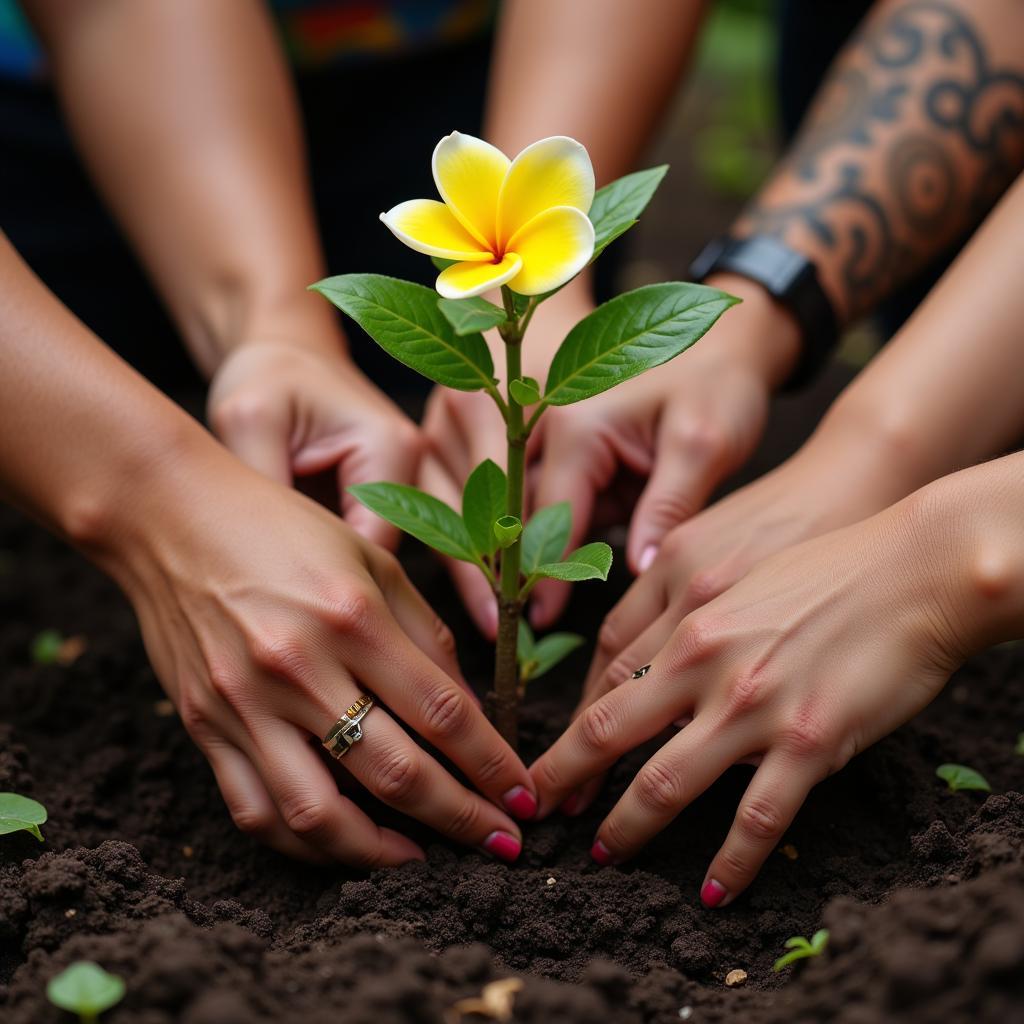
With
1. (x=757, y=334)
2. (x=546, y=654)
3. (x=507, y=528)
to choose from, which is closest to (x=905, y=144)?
(x=757, y=334)

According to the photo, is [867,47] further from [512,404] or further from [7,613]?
[7,613]

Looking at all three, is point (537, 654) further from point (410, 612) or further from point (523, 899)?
point (523, 899)

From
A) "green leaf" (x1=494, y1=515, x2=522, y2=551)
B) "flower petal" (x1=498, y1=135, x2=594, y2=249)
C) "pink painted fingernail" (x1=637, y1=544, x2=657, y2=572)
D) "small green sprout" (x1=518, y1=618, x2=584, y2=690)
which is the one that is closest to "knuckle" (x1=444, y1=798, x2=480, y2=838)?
"small green sprout" (x1=518, y1=618, x2=584, y2=690)

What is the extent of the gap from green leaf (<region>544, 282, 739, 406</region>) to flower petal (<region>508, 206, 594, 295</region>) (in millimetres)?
124

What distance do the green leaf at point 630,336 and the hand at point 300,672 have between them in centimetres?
34

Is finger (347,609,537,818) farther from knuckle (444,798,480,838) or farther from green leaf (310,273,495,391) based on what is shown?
green leaf (310,273,495,391)

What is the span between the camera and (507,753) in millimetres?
1242

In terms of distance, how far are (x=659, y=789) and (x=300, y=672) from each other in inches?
15.9

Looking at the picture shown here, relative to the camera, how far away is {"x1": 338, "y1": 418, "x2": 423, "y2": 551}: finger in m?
1.50

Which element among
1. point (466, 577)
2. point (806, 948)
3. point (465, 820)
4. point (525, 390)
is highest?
point (525, 390)

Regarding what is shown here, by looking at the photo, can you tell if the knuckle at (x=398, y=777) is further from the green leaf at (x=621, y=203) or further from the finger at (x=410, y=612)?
the green leaf at (x=621, y=203)

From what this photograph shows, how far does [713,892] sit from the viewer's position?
1.18 m

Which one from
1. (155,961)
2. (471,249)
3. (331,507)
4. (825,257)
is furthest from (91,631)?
(825,257)

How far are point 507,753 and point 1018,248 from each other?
0.96m
